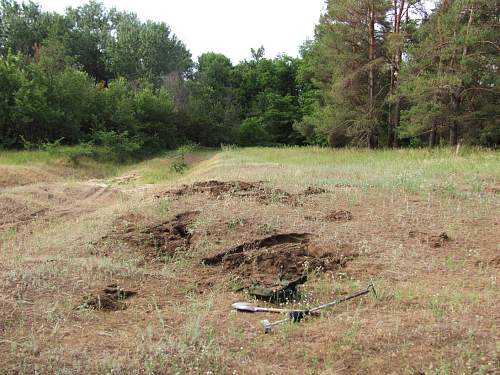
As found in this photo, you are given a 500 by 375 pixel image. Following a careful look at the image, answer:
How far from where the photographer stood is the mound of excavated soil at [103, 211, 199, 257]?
7469mm

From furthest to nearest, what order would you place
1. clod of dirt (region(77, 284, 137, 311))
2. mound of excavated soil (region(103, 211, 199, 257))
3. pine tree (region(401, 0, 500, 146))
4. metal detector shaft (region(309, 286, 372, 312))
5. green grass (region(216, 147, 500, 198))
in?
pine tree (region(401, 0, 500, 146)) → green grass (region(216, 147, 500, 198)) → mound of excavated soil (region(103, 211, 199, 257)) → clod of dirt (region(77, 284, 137, 311)) → metal detector shaft (region(309, 286, 372, 312))

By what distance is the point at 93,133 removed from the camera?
27531 mm

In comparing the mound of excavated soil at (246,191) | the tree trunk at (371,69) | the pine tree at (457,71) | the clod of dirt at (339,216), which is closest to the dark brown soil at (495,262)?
the clod of dirt at (339,216)

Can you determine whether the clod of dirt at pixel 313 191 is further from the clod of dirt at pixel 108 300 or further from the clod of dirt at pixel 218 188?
the clod of dirt at pixel 108 300

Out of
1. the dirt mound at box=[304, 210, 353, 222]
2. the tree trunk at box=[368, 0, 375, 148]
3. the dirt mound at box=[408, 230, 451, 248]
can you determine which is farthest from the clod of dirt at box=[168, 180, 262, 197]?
the tree trunk at box=[368, 0, 375, 148]

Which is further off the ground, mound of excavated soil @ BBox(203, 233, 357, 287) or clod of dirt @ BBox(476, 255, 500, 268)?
clod of dirt @ BBox(476, 255, 500, 268)

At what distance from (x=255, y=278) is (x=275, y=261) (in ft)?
1.77

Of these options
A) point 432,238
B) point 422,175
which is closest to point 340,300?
point 432,238

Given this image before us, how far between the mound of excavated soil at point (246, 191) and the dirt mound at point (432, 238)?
2649 millimetres

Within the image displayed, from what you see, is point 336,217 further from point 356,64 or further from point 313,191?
point 356,64

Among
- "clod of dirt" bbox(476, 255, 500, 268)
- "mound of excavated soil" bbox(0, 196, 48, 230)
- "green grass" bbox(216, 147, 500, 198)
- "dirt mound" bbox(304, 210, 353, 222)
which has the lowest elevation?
"mound of excavated soil" bbox(0, 196, 48, 230)

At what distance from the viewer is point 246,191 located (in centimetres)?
1080

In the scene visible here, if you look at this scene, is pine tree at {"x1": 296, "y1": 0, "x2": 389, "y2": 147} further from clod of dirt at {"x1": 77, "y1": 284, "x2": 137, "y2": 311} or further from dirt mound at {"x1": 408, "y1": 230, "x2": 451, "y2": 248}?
clod of dirt at {"x1": 77, "y1": 284, "x2": 137, "y2": 311}

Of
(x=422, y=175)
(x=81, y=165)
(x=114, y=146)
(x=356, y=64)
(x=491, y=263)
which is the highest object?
(x=356, y=64)
